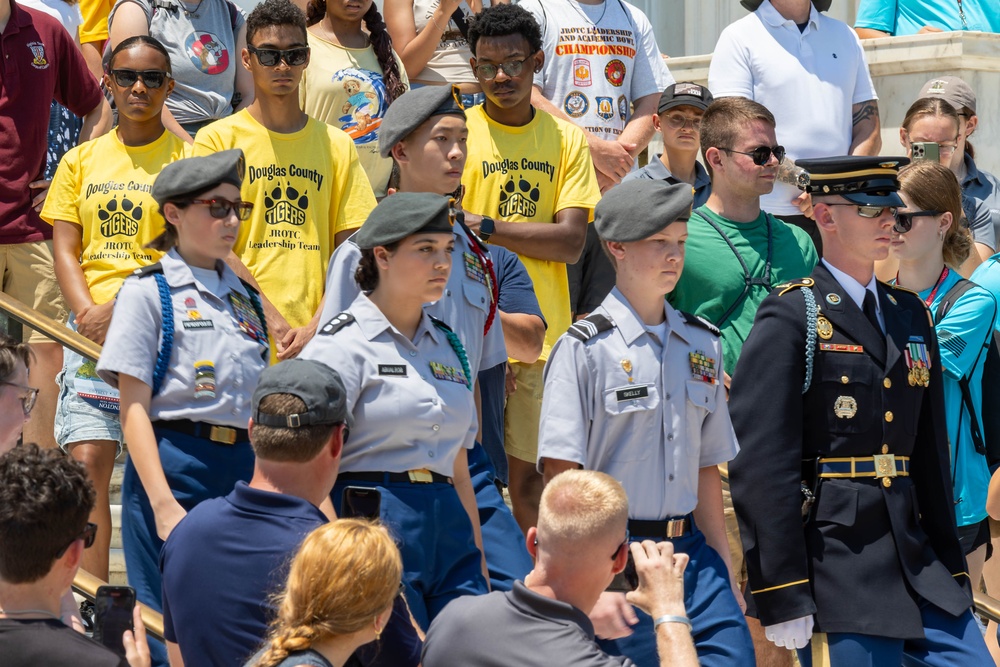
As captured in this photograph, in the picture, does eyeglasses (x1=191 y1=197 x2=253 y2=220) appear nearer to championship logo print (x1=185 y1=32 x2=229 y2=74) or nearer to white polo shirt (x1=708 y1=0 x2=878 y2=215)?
Answer: championship logo print (x1=185 y1=32 x2=229 y2=74)

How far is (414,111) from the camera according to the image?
5184mm

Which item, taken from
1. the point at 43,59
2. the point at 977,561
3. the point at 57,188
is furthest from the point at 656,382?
the point at 43,59

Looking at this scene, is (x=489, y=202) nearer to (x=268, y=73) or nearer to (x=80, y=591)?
(x=268, y=73)

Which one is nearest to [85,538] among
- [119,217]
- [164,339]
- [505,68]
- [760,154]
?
[164,339]

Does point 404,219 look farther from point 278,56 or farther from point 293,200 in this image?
point 278,56

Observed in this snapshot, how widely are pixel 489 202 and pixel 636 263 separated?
6.56 feet

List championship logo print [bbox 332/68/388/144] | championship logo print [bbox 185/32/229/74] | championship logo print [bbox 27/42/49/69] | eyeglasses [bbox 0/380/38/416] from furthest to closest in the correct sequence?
1. championship logo print [bbox 185/32/229/74]
2. championship logo print [bbox 27/42/49/69]
3. championship logo print [bbox 332/68/388/144]
4. eyeglasses [bbox 0/380/38/416]

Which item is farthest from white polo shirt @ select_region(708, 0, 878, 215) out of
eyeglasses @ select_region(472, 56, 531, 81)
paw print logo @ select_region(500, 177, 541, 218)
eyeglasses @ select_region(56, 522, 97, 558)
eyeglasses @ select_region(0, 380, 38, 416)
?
eyeglasses @ select_region(56, 522, 97, 558)

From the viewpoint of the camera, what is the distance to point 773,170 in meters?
5.97

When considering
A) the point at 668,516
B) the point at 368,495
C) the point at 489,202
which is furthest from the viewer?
the point at 489,202

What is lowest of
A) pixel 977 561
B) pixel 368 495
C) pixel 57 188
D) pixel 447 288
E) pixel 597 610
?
pixel 977 561

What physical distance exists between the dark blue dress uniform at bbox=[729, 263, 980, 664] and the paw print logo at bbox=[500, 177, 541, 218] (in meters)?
2.05

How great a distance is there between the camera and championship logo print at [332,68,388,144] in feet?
22.9

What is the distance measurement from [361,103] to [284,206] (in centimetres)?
112
